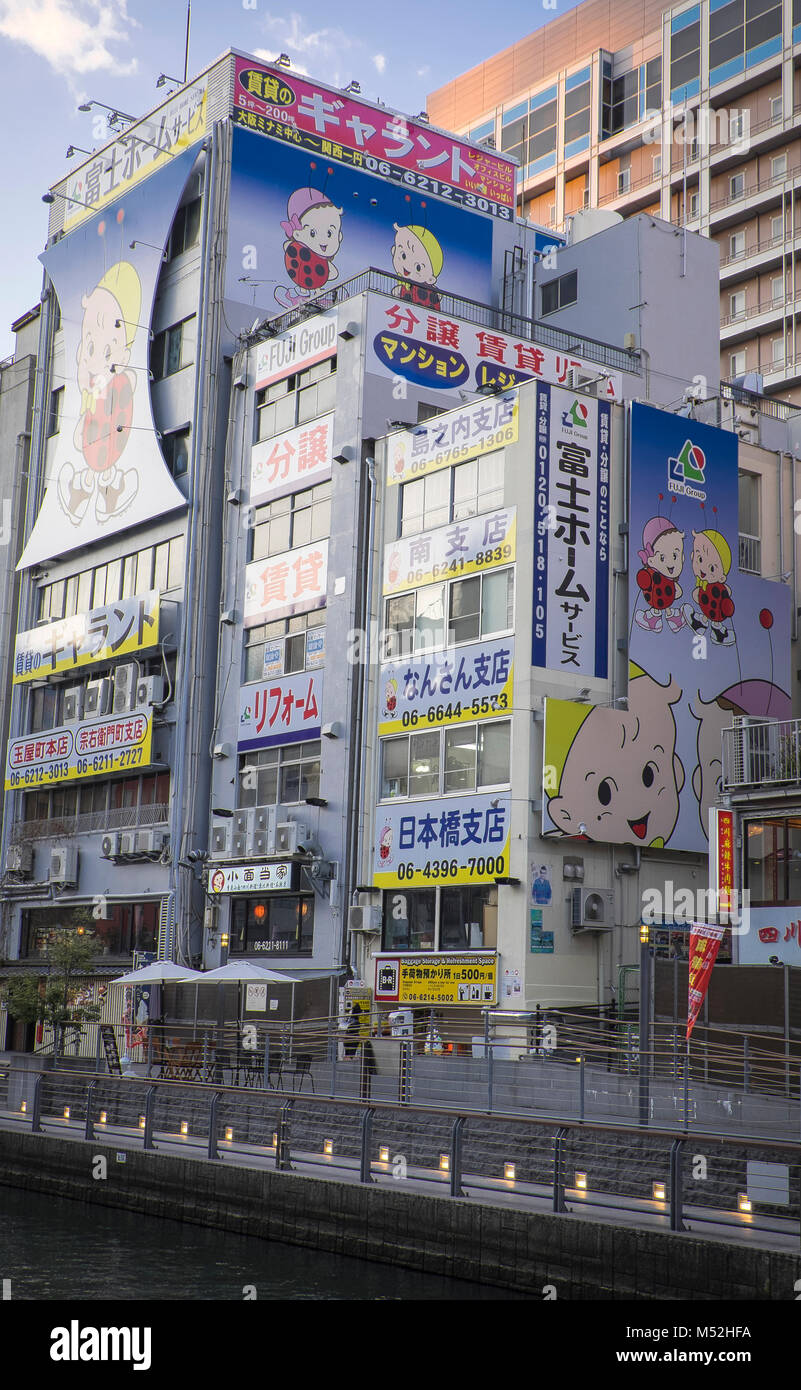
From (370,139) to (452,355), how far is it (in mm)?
10598

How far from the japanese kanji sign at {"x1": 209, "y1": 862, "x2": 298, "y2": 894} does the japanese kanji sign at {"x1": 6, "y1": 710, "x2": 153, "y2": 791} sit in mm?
4304

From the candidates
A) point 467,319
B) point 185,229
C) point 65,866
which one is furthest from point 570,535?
point 65,866

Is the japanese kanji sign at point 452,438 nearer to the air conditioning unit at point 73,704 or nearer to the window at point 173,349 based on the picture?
the window at point 173,349

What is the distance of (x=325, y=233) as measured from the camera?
43.9 m

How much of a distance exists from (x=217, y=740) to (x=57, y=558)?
1162 centimetres

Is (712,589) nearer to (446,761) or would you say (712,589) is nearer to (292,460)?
(446,761)

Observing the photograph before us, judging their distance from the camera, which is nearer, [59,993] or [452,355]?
[59,993]

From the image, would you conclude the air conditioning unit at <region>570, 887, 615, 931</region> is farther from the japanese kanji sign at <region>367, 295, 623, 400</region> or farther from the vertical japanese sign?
the japanese kanji sign at <region>367, 295, 623, 400</region>

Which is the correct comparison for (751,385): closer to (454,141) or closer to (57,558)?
(454,141)

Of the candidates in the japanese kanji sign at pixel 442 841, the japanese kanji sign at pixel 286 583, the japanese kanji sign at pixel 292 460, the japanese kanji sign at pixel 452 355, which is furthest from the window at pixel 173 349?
the japanese kanji sign at pixel 442 841

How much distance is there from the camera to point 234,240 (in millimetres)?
42469

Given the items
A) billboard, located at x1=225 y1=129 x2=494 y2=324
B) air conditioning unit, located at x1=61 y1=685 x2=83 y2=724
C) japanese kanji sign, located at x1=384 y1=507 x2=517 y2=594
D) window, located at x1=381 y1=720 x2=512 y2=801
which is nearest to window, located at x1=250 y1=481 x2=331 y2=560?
japanese kanji sign, located at x1=384 y1=507 x2=517 y2=594

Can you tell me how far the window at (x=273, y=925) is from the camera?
37.2 m

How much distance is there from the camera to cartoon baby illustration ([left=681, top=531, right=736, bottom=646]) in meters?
35.2
